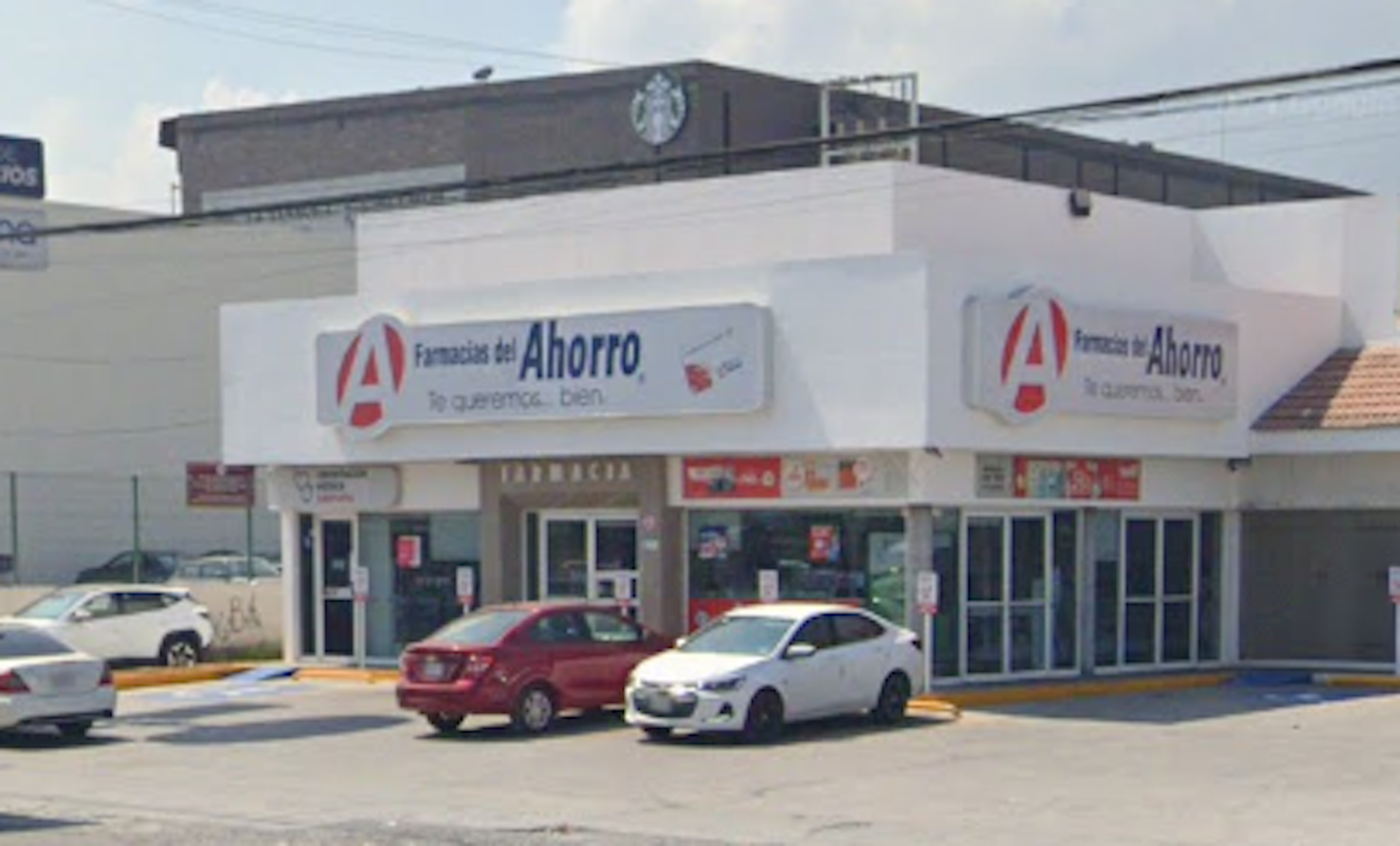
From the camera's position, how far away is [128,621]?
33.0 m

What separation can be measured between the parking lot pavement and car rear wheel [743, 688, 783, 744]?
1.06ft

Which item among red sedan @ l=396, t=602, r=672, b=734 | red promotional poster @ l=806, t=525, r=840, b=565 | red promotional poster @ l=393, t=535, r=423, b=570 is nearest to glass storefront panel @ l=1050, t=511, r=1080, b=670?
red promotional poster @ l=806, t=525, r=840, b=565

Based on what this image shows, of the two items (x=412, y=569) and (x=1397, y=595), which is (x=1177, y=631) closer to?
(x=1397, y=595)

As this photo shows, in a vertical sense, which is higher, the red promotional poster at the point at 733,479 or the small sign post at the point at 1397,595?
the red promotional poster at the point at 733,479

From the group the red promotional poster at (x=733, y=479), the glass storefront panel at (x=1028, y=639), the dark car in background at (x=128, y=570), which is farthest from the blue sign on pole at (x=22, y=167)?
the dark car in background at (x=128, y=570)

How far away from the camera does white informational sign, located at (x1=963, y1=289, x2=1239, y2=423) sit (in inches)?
981

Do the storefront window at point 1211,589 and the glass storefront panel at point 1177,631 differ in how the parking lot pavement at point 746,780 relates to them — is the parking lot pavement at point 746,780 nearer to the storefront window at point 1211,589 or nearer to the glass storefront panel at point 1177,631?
the glass storefront panel at point 1177,631

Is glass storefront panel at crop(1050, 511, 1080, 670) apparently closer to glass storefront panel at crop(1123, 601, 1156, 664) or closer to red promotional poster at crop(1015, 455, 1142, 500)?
red promotional poster at crop(1015, 455, 1142, 500)

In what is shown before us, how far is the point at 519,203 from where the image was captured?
30.2 m

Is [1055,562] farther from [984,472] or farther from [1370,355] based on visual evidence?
[1370,355]

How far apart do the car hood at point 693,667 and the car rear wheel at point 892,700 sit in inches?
80.6

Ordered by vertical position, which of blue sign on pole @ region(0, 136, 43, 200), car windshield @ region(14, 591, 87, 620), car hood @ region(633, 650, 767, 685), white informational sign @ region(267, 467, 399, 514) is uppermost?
blue sign on pole @ region(0, 136, 43, 200)

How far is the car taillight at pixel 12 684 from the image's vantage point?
73.8 ft

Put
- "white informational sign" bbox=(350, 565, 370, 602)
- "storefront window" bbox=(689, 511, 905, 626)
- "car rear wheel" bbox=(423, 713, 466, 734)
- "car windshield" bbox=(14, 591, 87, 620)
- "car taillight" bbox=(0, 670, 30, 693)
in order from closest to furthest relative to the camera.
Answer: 1. "car taillight" bbox=(0, 670, 30, 693)
2. "car rear wheel" bbox=(423, 713, 466, 734)
3. "storefront window" bbox=(689, 511, 905, 626)
4. "white informational sign" bbox=(350, 565, 370, 602)
5. "car windshield" bbox=(14, 591, 87, 620)
